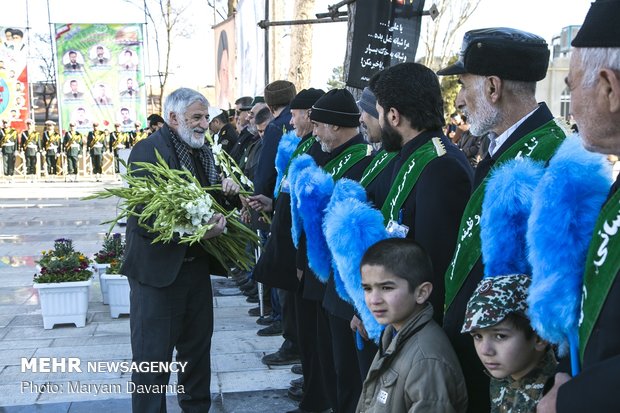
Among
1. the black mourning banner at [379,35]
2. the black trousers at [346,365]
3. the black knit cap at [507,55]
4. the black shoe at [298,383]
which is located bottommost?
the black shoe at [298,383]

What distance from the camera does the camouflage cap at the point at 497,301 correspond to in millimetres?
2051

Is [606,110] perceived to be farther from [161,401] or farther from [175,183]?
[161,401]

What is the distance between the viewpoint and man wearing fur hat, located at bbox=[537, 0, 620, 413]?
1368mm

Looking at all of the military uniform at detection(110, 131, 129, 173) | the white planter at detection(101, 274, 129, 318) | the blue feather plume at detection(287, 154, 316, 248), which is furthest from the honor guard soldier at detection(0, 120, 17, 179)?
the blue feather plume at detection(287, 154, 316, 248)

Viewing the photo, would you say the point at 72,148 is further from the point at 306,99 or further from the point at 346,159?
the point at 346,159

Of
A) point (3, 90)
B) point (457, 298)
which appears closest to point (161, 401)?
point (457, 298)

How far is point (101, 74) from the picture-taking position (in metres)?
23.5

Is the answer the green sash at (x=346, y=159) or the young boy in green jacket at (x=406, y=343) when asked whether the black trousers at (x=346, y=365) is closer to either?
the green sash at (x=346, y=159)

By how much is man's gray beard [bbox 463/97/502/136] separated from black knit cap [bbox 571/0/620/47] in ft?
2.89

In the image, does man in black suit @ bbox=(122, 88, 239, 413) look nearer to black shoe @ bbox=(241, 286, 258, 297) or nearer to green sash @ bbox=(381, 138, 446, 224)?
green sash @ bbox=(381, 138, 446, 224)

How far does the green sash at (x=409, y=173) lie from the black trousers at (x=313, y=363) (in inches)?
54.5

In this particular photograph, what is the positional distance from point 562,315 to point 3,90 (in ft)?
89.5

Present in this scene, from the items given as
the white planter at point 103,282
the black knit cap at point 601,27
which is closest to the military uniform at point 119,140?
the white planter at point 103,282

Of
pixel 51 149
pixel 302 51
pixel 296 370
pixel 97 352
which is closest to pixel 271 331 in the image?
pixel 296 370
